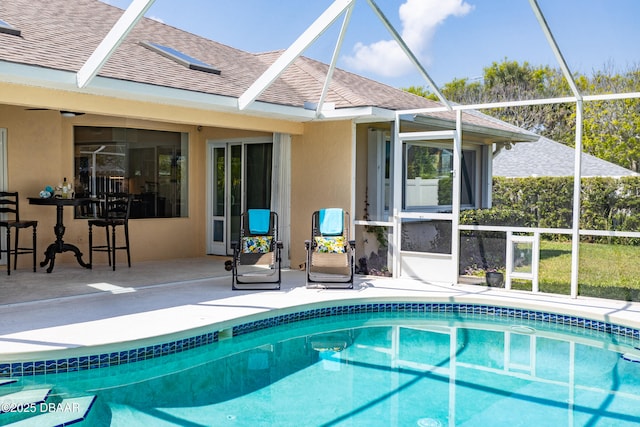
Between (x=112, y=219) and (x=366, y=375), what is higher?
(x=112, y=219)

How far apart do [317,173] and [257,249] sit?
6.16 feet

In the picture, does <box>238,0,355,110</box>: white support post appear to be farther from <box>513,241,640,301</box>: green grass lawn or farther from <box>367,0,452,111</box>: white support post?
<box>513,241,640,301</box>: green grass lawn

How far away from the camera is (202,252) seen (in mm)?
11945

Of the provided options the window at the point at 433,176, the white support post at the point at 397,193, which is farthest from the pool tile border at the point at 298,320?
the window at the point at 433,176

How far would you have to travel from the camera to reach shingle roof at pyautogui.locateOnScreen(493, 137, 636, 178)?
299 inches

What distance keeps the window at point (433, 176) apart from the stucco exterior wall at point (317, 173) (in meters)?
1.01

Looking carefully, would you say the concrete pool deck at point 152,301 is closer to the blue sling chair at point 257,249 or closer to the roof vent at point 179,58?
the blue sling chair at point 257,249

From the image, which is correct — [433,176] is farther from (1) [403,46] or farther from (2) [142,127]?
(2) [142,127]

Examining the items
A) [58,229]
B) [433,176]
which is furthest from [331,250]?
[58,229]

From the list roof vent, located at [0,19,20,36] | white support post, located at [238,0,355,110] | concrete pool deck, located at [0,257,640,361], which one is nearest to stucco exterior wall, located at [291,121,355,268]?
concrete pool deck, located at [0,257,640,361]

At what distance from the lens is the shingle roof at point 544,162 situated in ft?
24.9

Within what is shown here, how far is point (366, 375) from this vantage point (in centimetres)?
567

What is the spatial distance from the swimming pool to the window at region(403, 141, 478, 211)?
6.73 ft

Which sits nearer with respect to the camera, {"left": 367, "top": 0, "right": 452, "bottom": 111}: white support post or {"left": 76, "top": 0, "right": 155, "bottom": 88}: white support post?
{"left": 76, "top": 0, "right": 155, "bottom": 88}: white support post
